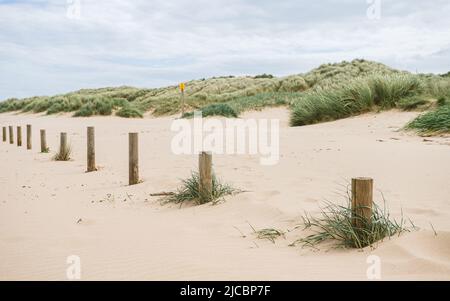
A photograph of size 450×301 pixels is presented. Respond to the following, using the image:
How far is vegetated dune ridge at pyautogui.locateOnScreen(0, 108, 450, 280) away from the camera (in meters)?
3.37

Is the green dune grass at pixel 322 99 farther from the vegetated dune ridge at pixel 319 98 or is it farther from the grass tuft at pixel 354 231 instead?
the grass tuft at pixel 354 231

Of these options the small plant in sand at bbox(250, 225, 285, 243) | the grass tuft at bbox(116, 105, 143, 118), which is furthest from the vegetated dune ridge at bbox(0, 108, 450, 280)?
the grass tuft at bbox(116, 105, 143, 118)

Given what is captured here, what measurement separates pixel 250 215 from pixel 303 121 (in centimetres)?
946

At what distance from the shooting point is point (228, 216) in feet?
16.1

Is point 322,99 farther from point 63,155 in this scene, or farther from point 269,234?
point 269,234

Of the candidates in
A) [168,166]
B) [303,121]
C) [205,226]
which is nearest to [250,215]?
[205,226]

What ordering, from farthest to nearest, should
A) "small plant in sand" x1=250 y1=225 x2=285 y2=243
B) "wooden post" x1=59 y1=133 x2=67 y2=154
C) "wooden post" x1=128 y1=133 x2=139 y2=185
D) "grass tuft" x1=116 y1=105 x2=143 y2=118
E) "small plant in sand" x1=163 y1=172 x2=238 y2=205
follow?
1. "grass tuft" x1=116 y1=105 x2=143 y2=118
2. "wooden post" x1=59 y1=133 x2=67 y2=154
3. "wooden post" x1=128 y1=133 x2=139 y2=185
4. "small plant in sand" x1=163 y1=172 x2=238 y2=205
5. "small plant in sand" x1=250 y1=225 x2=285 y2=243

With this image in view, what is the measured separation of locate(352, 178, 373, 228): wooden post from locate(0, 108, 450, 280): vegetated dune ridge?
0.24 metres

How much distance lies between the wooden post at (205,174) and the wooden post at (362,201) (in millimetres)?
2150

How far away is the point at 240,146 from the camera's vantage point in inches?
388

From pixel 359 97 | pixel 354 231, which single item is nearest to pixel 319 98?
pixel 359 97

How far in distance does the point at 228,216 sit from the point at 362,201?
1.73 m

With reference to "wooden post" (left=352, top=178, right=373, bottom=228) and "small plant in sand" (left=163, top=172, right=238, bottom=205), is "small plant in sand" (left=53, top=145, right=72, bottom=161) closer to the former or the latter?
"small plant in sand" (left=163, top=172, right=238, bottom=205)
